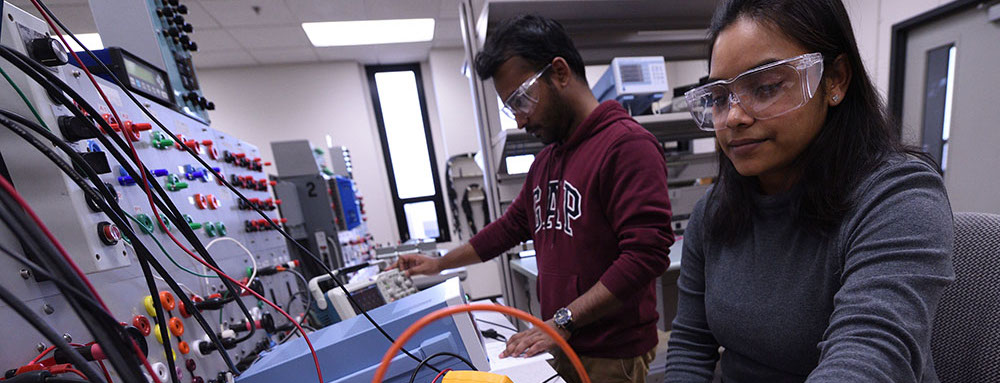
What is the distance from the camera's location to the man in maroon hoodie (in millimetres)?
804

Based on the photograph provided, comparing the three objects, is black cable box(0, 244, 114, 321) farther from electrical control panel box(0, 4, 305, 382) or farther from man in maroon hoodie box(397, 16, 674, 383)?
→ man in maroon hoodie box(397, 16, 674, 383)

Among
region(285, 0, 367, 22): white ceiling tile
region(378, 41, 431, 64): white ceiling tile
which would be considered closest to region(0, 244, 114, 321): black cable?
region(285, 0, 367, 22): white ceiling tile

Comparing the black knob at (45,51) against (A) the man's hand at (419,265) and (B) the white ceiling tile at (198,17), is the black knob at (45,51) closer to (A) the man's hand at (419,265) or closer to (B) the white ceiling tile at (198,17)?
(A) the man's hand at (419,265)

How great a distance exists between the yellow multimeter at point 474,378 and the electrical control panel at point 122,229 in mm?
459

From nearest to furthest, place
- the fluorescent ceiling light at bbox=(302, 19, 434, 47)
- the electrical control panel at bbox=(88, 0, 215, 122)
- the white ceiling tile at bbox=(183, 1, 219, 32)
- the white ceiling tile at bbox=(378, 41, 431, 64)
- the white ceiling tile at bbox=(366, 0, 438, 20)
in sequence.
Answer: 1. the electrical control panel at bbox=(88, 0, 215, 122)
2. the white ceiling tile at bbox=(183, 1, 219, 32)
3. the white ceiling tile at bbox=(366, 0, 438, 20)
4. the fluorescent ceiling light at bbox=(302, 19, 434, 47)
5. the white ceiling tile at bbox=(378, 41, 431, 64)

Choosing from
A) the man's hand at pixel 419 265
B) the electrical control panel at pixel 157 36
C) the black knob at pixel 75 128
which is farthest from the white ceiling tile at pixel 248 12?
the black knob at pixel 75 128

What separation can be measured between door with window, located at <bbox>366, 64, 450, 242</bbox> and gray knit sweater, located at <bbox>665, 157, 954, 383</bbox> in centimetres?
343

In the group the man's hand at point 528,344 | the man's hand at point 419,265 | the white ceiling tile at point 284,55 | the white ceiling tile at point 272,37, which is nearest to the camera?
the man's hand at point 528,344

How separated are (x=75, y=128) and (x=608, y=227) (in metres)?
1.04

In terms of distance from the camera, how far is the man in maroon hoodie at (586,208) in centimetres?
80

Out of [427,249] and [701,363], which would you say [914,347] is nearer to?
[701,363]

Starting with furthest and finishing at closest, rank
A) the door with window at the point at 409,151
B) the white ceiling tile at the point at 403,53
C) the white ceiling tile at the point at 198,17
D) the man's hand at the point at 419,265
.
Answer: the door with window at the point at 409,151
the white ceiling tile at the point at 403,53
the white ceiling tile at the point at 198,17
the man's hand at the point at 419,265

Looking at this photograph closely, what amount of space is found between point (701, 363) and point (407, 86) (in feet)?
12.8

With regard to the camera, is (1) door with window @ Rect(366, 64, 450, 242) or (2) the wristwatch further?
(1) door with window @ Rect(366, 64, 450, 242)
